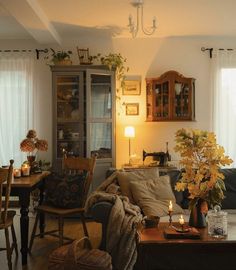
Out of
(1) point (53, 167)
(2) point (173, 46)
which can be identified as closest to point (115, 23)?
(2) point (173, 46)

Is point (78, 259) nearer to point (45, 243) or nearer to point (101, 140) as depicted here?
point (45, 243)

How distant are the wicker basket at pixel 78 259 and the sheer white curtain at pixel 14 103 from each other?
3.09 metres

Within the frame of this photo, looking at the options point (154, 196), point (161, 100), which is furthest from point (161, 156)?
point (154, 196)

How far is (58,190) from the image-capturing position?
11.5 feet

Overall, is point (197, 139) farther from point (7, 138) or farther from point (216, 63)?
point (7, 138)

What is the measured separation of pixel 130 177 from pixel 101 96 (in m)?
1.79

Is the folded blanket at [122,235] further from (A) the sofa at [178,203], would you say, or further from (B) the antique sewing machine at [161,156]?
(B) the antique sewing machine at [161,156]

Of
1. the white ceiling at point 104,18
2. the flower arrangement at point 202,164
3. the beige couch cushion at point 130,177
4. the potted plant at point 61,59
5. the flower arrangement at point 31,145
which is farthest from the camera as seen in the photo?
the potted plant at point 61,59

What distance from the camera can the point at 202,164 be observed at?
2.56m

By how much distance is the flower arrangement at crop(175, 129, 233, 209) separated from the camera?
8.37 ft

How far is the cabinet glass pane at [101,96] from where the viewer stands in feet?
16.6

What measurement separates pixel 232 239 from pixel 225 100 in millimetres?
3315

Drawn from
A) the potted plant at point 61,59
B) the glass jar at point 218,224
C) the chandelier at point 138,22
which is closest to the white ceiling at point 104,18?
the chandelier at point 138,22

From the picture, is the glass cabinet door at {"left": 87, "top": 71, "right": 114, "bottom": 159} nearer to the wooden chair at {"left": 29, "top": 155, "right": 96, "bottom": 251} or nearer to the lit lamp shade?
the lit lamp shade
